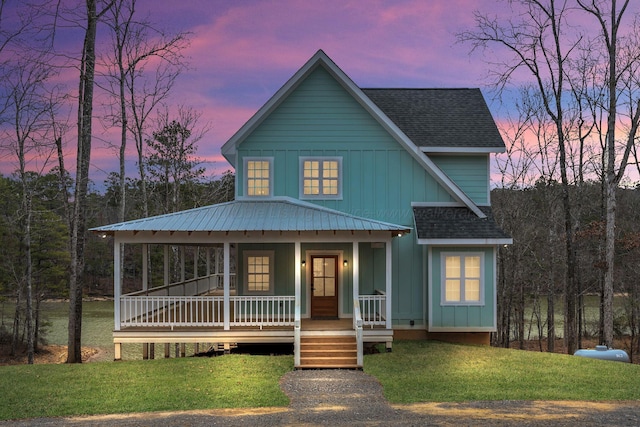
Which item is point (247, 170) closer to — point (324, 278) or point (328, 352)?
point (324, 278)

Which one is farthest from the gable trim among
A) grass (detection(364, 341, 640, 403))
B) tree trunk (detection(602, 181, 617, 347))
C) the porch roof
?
tree trunk (detection(602, 181, 617, 347))

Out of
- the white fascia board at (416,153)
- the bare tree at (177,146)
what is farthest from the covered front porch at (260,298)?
the bare tree at (177,146)

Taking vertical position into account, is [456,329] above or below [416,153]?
below

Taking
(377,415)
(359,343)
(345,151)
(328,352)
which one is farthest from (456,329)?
(377,415)

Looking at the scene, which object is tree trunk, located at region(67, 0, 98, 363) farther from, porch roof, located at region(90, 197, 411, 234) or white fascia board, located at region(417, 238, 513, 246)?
white fascia board, located at region(417, 238, 513, 246)

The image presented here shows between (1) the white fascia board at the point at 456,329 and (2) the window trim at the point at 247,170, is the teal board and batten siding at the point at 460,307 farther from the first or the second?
(2) the window trim at the point at 247,170

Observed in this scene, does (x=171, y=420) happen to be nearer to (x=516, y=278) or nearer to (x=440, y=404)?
(x=440, y=404)

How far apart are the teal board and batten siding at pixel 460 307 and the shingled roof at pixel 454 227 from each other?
621 mm

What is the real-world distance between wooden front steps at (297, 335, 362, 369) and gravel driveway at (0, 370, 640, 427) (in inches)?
108

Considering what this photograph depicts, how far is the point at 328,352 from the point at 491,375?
13.6ft

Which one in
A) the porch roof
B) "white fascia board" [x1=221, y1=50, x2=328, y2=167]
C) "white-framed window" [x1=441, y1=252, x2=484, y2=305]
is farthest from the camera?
"white fascia board" [x1=221, y1=50, x2=328, y2=167]

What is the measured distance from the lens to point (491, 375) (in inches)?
516

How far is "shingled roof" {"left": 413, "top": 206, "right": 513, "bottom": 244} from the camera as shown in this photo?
56.1 ft

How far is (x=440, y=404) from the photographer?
35.5 feet
